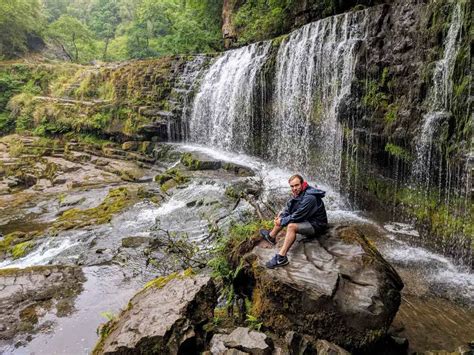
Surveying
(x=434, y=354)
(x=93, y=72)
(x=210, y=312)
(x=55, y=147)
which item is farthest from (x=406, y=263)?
(x=93, y=72)

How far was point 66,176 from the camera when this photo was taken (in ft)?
51.9

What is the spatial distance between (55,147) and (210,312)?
61.6 feet

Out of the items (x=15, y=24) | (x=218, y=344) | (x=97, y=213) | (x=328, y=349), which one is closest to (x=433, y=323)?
(x=328, y=349)

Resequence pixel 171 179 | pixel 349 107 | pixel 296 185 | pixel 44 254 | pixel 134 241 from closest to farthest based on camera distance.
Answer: pixel 296 185
pixel 44 254
pixel 134 241
pixel 349 107
pixel 171 179

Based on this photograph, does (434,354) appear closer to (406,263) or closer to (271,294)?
(271,294)

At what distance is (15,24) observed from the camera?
34.4m

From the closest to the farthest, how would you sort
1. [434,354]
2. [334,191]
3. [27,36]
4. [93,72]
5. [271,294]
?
[434,354] → [271,294] → [334,191] → [93,72] → [27,36]

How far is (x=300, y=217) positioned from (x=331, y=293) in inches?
44.6

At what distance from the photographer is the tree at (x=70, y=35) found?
37.9 metres

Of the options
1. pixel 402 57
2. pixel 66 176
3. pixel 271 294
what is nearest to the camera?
pixel 271 294

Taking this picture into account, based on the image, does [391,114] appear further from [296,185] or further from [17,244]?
[17,244]

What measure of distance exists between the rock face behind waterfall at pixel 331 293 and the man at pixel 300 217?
18cm

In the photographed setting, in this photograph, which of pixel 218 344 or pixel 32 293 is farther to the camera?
pixel 32 293

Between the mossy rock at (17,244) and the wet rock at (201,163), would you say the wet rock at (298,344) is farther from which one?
the wet rock at (201,163)
